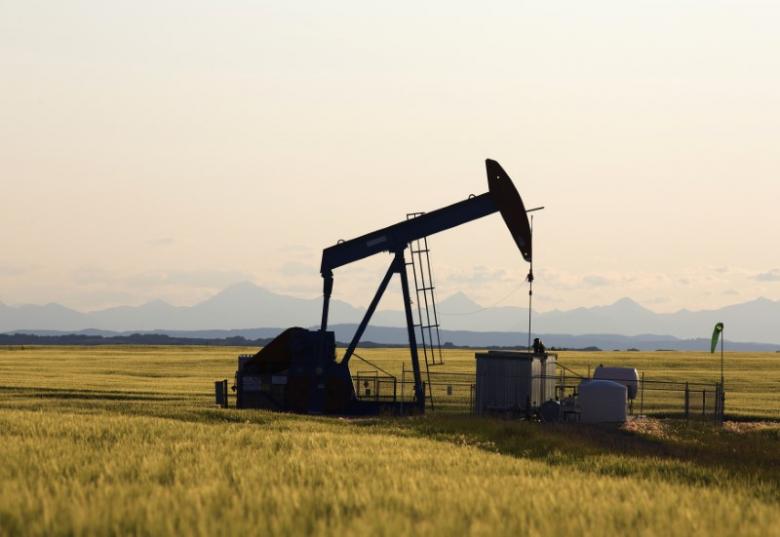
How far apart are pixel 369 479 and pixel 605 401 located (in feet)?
76.5

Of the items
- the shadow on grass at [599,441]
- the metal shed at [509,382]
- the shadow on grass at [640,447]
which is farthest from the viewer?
the metal shed at [509,382]

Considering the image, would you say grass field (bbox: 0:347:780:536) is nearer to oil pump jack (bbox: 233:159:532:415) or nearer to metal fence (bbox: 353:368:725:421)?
oil pump jack (bbox: 233:159:532:415)

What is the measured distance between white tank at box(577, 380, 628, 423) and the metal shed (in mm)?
1808

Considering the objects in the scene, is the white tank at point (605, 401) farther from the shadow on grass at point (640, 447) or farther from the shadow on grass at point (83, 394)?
the shadow on grass at point (83, 394)

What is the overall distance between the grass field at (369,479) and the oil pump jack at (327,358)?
611 cm

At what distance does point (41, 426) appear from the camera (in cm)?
2422

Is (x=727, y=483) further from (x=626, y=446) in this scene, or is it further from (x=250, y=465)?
(x=626, y=446)

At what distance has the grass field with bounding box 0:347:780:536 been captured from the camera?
429 inches

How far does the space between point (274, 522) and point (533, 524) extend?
7.80ft

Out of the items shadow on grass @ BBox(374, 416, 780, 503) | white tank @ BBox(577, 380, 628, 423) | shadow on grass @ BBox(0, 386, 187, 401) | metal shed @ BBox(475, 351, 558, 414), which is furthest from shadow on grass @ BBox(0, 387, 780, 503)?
shadow on grass @ BBox(0, 386, 187, 401)

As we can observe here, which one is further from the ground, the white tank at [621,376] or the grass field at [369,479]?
the white tank at [621,376]

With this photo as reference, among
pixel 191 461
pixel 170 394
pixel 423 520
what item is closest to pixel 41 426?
pixel 191 461

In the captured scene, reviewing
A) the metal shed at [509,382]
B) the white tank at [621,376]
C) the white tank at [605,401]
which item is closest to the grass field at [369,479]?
the white tank at [605,401]

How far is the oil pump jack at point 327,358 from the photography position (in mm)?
38812
